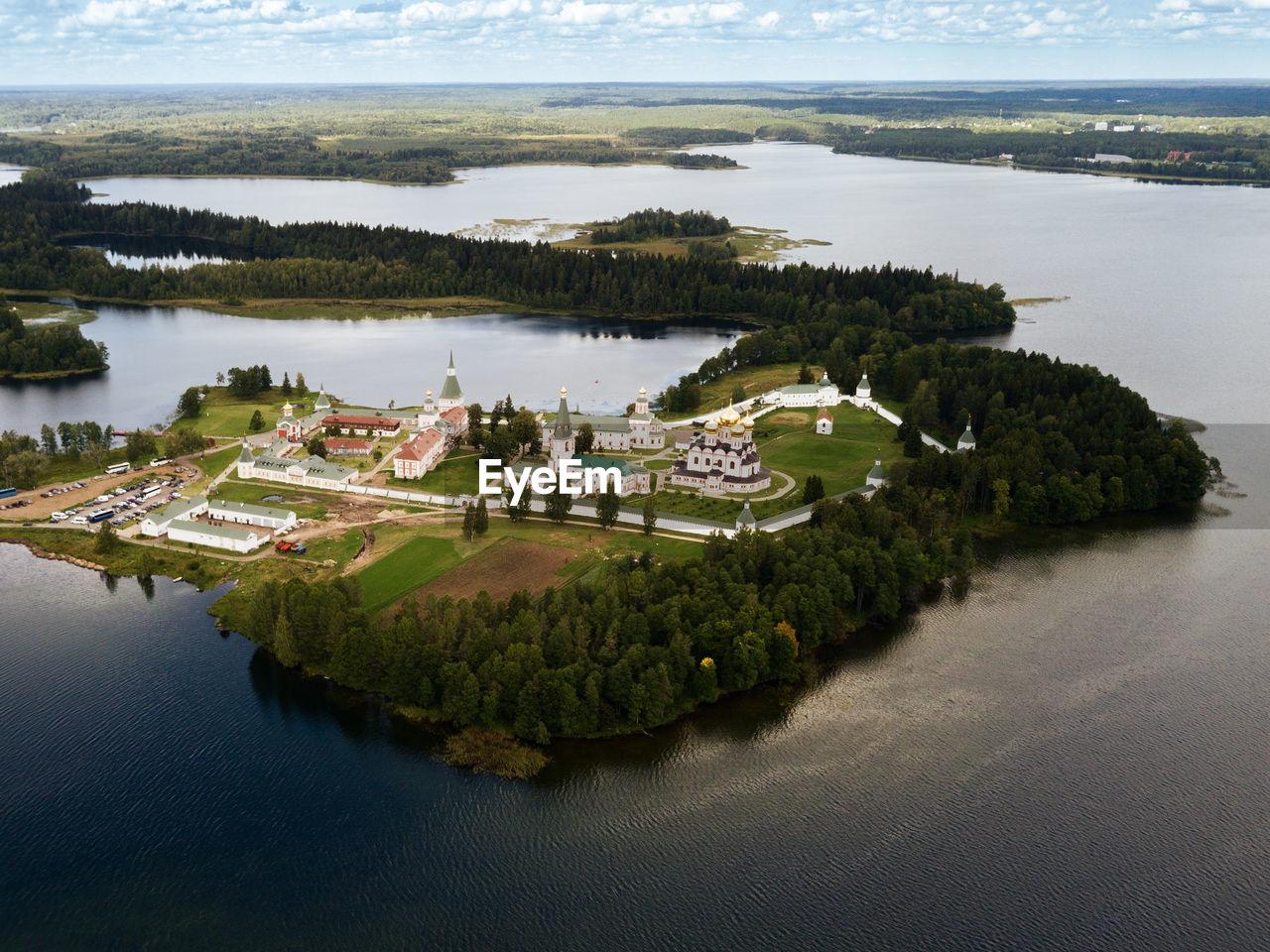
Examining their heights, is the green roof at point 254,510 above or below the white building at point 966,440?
below

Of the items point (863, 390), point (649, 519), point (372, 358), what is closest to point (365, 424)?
point (649, 519)

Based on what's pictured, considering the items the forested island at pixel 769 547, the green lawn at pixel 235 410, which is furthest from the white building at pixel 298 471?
the forested island at pixel 769 547

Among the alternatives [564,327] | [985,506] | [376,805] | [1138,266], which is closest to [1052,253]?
[1138,266]

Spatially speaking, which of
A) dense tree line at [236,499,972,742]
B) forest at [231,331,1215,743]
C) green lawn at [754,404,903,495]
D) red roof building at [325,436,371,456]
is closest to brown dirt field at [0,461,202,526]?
red roof building at [325,436,371,456]

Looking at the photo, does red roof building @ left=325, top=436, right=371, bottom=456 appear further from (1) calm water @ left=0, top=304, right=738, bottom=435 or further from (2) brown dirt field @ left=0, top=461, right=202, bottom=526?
(1) calm water @ left=0, top=304, right=738, bottom=435

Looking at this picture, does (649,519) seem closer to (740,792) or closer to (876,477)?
(876,477)

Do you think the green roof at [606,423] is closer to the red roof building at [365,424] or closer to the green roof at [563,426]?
the green roof at [563,426]
